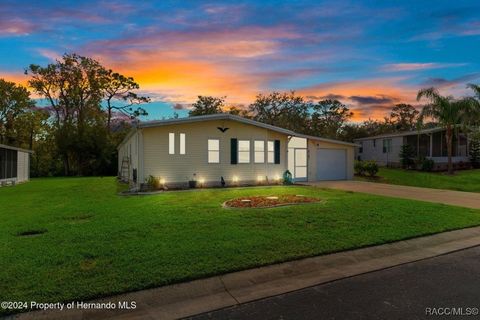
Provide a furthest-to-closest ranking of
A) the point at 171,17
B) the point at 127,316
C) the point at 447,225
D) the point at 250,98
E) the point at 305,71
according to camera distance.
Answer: the point at 250,98 → the point at 305,71 → the point at 171,17 → the point at 447,225 → the point at 127,316

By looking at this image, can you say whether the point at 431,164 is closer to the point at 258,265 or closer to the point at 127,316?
the point at 258,265

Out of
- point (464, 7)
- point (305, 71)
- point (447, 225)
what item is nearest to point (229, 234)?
point (447, 225)

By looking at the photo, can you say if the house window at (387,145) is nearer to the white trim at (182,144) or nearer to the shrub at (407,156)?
the shrub at (407,156)

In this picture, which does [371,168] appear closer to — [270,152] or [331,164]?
[331,164]

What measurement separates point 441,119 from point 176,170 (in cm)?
1975

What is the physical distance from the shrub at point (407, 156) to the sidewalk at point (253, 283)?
78.5 feet

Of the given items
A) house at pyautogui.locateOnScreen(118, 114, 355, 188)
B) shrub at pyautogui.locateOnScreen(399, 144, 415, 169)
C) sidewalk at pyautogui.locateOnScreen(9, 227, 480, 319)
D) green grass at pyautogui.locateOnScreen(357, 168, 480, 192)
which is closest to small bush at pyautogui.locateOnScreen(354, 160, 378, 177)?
green grass at pyautogui.locateOnScreen(357, 168, 480, 192)

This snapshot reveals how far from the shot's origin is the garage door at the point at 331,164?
2141cm

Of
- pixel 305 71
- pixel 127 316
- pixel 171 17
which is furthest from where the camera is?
pixel 305 71

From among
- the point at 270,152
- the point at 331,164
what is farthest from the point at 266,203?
the point at 331,164

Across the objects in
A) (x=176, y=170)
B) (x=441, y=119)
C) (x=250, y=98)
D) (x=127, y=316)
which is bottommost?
(x=127, y=316)

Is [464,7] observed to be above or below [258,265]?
above

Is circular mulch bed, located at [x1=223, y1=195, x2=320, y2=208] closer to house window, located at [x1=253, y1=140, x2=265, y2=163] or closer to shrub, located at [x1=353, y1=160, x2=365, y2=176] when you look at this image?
house window, located at [x1=253, y1=140, x2=265, y2=163]

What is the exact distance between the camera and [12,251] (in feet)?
16.5
